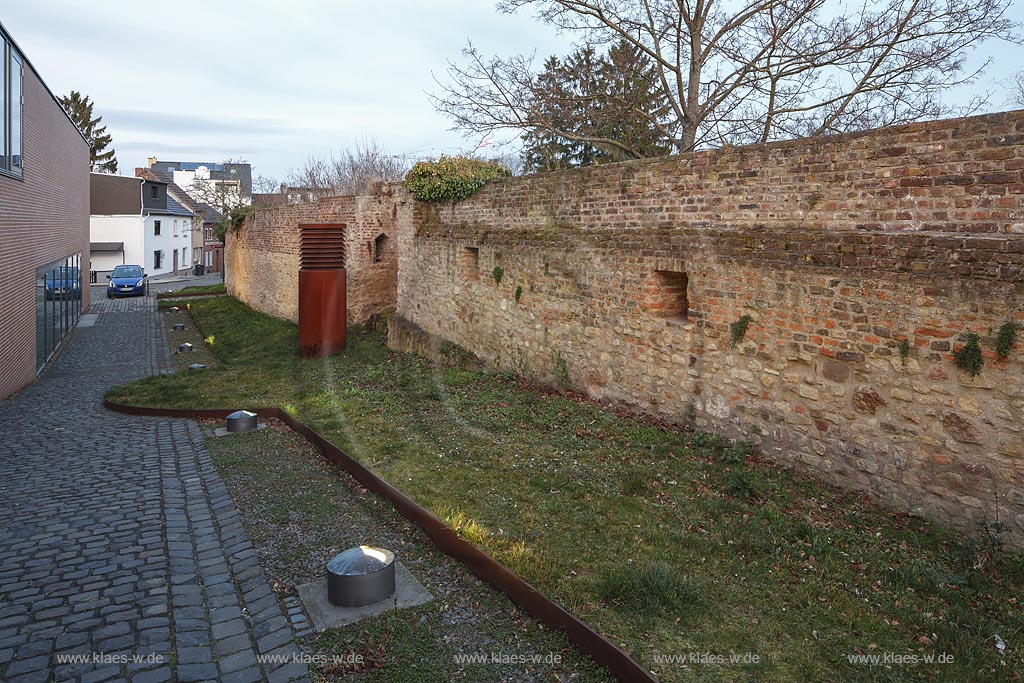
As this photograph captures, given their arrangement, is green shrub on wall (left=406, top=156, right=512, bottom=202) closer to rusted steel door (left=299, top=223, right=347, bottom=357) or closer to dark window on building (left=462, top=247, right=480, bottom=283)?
dark window on building (left=462, top=247, right=480, bottom=283)

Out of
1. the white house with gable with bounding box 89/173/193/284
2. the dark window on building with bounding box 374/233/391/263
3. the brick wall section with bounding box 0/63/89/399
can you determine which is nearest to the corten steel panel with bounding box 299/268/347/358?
the dark window on building with bounding box 374/233/391/263

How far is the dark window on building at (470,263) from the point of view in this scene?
12.6 metres

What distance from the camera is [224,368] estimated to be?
13914 millimetres

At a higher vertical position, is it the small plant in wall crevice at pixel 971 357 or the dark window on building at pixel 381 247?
the dark window on building at pixel 381 247

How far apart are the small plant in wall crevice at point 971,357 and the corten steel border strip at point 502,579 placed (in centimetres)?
335

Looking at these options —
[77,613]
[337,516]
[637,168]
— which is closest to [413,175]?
[637,168]

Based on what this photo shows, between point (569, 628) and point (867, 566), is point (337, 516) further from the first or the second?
point (867, 566)

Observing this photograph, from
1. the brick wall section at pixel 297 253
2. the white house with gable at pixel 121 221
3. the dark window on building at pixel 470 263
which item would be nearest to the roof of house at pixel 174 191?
the white house with gable at pixel 121 221

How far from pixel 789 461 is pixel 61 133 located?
2117 centimetres

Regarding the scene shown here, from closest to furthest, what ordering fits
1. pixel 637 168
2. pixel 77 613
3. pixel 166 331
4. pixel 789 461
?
pixel 77 613
pixel 789 461
pixel 637 168
pixel 166 331

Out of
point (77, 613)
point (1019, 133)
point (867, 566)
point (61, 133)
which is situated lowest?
point (77, 613)
